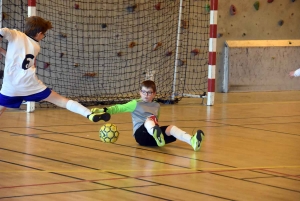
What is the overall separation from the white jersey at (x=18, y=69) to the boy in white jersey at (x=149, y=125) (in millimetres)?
671

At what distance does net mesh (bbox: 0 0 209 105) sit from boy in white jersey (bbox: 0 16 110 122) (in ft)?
10.3

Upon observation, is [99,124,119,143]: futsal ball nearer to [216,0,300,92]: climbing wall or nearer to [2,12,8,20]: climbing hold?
[2,12,8,20]: climbing hold

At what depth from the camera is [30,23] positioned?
201 inches

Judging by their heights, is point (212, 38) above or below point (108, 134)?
above

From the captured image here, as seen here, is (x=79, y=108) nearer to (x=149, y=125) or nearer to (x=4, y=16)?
(x=149, y=125)

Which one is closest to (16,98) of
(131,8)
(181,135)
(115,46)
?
(181,135)

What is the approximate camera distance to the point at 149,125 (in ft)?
17.1

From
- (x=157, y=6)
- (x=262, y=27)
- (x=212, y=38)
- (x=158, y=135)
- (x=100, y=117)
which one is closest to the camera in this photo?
(x=100, y=117)

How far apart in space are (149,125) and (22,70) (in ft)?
3.64

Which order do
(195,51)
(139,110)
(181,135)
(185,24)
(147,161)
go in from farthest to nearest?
(195,51) < (185,24) < (139,110) < (181,135) < (147,161)

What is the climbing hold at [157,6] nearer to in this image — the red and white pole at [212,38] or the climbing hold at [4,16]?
the red and white pole at [212,38]

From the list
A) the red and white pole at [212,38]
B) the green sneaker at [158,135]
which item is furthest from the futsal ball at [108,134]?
the red and white pole at [212,38]

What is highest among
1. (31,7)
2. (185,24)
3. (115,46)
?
(185,24)

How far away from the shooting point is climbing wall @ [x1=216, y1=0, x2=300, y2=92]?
1054 centimetres
